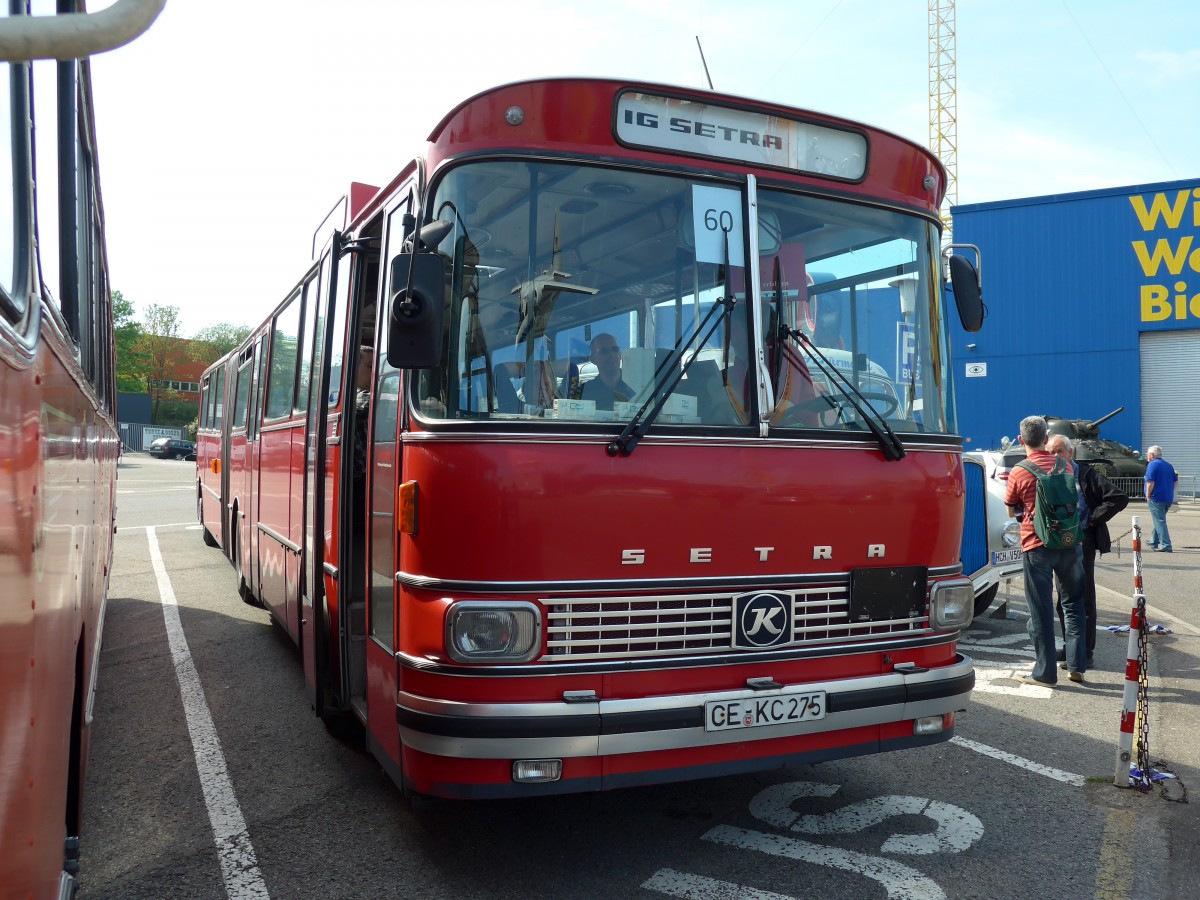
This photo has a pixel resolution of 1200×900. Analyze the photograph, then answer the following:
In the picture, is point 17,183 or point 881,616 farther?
point 881,616

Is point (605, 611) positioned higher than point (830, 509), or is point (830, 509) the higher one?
point (830, 509)

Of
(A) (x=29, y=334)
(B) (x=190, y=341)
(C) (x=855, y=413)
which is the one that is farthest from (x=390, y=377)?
(B) (x=190, y=341)

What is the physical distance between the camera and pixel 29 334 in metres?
2.04

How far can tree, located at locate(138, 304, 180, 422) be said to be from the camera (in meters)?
90.6

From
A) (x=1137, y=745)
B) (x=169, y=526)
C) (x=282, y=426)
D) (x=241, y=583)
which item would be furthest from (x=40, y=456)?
(x=169, y=526)

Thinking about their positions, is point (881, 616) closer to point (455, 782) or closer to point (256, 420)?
point (455, 782)

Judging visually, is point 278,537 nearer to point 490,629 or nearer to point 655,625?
point 490,629

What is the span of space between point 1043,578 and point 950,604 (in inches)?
123

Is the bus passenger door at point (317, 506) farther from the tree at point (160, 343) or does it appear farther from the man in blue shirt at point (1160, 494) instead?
the tree at point (160, 343)

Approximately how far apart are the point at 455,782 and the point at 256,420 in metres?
5.81

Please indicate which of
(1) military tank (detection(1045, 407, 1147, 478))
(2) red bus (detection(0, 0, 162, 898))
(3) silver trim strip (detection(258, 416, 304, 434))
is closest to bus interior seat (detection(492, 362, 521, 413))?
(2) red bus (detection(0, 0, 162, 898))

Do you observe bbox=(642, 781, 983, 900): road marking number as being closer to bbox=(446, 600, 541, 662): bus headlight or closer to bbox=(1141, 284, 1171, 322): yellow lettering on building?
bbox=(446, 600, 541, 662): bus headlight

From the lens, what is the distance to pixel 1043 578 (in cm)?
726

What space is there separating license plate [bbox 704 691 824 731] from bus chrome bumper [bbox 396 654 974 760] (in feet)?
0.04
